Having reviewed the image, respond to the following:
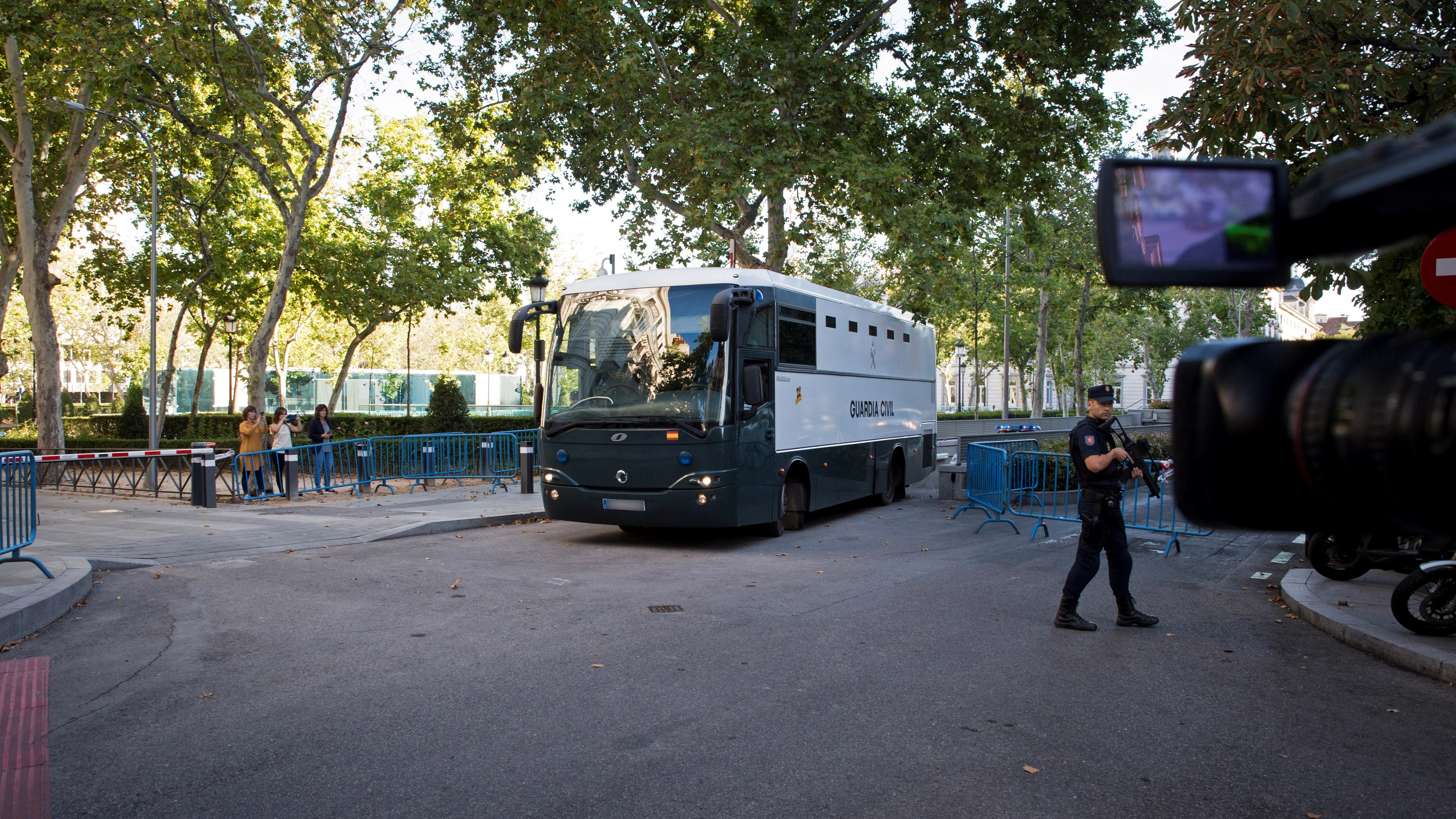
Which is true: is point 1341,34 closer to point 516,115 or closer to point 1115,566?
point 1115,566

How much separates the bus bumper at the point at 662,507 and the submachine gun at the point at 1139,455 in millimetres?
4625

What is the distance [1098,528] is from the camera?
289 inches

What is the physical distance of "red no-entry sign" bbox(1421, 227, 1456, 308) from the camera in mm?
5844

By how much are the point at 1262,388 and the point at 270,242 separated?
35.3 meters

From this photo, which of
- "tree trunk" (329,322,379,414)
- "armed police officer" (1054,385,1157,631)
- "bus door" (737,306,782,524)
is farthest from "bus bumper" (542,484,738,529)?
"tree trunk" (329,322,379,414)

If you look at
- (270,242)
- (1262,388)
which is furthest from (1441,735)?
(270,242)

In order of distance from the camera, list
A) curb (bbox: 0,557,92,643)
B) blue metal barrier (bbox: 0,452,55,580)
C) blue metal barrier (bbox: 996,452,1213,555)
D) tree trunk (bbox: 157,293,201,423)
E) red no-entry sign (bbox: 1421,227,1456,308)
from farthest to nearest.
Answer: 1. tree trunk (bbox: 157,293,201,423)
2. blue metal barrier (bbox: 996,452,1213,555)
3. blue metal barrier (bbox: 0,452,55,580)
4. curb (bbox: 0,557,92,643)
5. red no-entry sign (bbox: 1421,227,1456,308)

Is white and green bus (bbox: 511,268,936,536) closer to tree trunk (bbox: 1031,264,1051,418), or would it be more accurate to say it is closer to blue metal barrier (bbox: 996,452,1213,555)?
blue metal barrier (bbox: 996,452,1213,555)

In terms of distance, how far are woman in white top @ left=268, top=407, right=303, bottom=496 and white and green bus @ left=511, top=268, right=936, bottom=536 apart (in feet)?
21.6

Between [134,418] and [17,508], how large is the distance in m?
29.1

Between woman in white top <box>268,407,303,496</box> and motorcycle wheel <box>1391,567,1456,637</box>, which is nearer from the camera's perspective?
→ motorcycle wheel <box>1391,567,1456,637</box>

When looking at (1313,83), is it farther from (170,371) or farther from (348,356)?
(170,371)

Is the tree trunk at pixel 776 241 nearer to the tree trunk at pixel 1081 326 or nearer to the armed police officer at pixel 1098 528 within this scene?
the armed police officer at pixel 1098 528

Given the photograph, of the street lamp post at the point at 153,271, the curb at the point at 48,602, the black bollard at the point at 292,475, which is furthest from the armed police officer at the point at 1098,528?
the street lamp post at the point at 153,271
